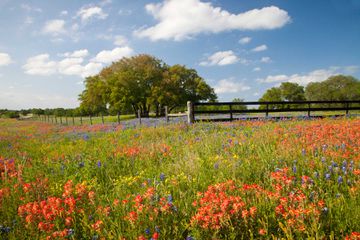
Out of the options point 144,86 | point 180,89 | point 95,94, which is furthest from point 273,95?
point 95,94

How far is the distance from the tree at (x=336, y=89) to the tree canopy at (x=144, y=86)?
125ft

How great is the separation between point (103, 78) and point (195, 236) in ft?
180

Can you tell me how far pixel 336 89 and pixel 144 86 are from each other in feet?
188

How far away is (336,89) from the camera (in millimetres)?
72938

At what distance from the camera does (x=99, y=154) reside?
6.69 metres

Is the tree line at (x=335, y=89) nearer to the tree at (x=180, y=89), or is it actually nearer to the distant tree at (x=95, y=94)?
the tree at (x=180, y=89)

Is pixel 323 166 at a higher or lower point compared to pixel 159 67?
lower

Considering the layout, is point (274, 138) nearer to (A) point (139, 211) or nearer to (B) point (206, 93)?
(A) point (139, 211)

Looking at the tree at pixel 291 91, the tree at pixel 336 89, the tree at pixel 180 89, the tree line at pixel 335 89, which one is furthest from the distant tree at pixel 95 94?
the tree at pixel 291 91

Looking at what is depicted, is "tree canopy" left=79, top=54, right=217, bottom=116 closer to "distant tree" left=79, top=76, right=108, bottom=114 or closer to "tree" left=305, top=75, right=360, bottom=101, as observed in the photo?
"distant tree" left=79, top=76, right=108, bottom=114

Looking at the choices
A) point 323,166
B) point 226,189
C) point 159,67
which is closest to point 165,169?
point 226,189

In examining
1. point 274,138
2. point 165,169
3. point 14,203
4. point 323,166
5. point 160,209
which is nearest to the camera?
point 160,209

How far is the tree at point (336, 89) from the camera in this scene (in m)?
69.8

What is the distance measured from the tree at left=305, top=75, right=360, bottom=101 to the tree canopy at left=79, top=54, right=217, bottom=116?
3807cm
